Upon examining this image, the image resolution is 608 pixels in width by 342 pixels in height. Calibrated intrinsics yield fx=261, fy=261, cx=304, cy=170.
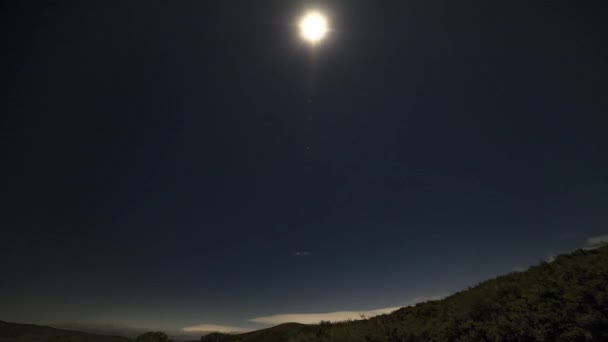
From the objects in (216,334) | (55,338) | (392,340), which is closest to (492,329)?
(392,340)

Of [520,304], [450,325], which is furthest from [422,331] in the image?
[520,304]

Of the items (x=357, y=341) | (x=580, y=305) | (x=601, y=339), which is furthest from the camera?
(x=357, y=341)

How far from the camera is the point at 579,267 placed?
9.88 meters

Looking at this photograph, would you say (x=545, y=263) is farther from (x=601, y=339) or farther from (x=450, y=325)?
(x=601, y=339)

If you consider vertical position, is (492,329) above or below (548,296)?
below

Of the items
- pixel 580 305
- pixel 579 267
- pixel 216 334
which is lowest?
pixel 216 334

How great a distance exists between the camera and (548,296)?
8.46 metres

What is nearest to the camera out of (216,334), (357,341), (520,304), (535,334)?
(535,334)

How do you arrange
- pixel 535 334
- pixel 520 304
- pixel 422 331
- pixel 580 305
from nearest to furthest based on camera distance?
pixel 535 334, pixel 580 305, pixel 520 304, pixel 422 331

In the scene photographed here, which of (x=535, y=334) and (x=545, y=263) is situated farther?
(x=545, y=263)

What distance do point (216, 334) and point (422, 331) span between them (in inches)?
1048

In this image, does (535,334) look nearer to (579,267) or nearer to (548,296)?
(548,296)

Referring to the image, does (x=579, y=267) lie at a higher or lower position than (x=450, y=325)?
higher

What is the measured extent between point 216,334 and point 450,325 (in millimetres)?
27647
